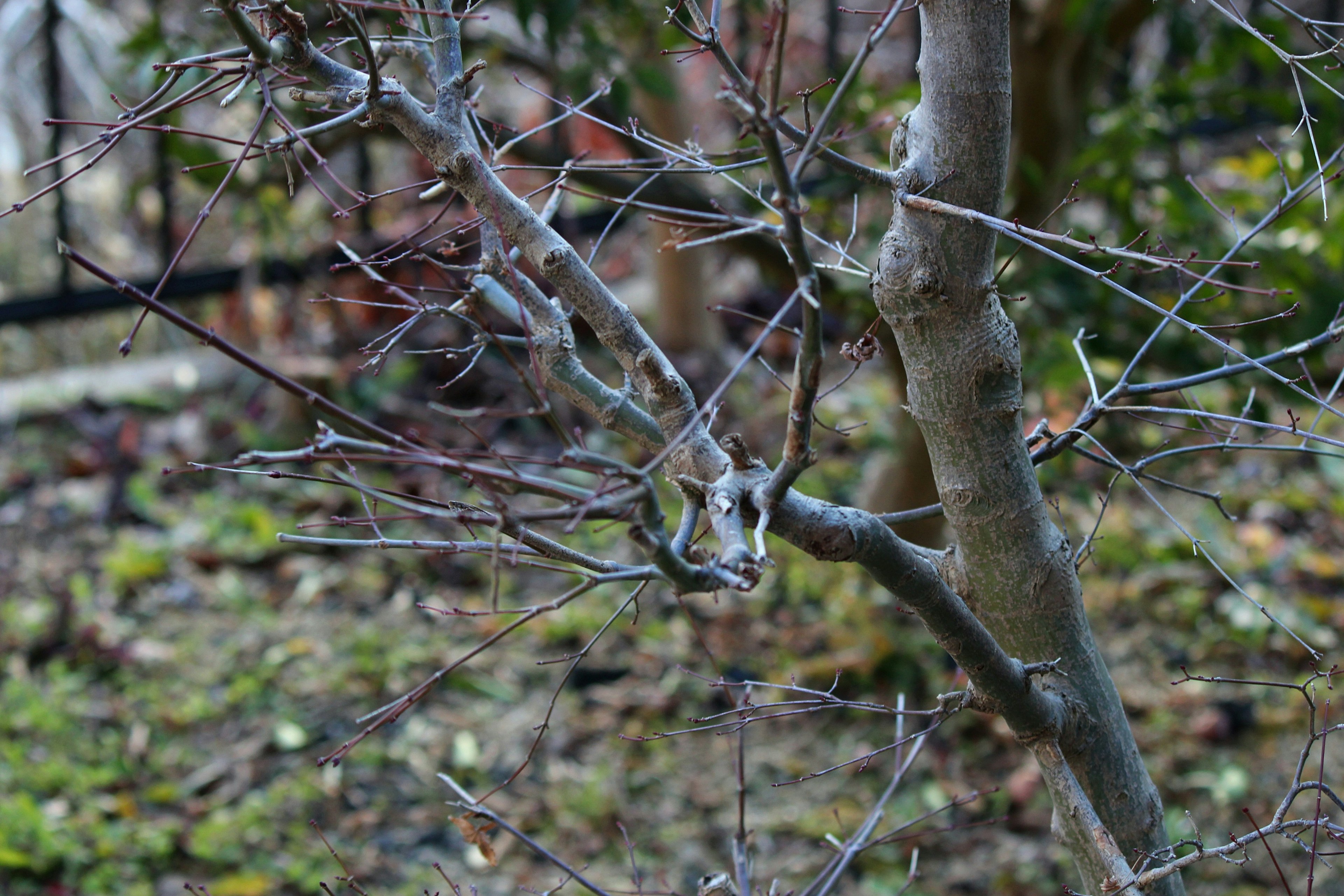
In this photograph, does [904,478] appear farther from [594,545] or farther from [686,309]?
[686,309]

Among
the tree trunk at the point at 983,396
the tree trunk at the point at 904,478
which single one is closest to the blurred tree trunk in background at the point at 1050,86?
the tree trunk at the point at 904,478

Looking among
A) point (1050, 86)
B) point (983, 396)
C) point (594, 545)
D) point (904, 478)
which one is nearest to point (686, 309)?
point (594, 545)

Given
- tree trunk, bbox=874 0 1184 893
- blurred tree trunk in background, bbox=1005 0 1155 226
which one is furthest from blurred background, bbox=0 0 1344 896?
tree trunk, bbox=874 0 1184 893

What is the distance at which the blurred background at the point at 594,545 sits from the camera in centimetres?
217

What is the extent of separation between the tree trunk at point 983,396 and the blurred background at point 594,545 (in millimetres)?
366

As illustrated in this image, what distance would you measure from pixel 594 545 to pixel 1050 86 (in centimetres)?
167

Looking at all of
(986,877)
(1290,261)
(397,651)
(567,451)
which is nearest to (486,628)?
(397,651)

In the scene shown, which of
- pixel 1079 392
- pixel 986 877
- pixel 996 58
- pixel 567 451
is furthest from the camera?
pixel 1079 392

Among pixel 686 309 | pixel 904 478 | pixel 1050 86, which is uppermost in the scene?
pixel 1050 86

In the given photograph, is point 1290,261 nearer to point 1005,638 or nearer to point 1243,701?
point 1243,701

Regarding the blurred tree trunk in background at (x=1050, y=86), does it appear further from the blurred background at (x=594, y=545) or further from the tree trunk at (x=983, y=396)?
the tree trunk at (x=983, y=396)

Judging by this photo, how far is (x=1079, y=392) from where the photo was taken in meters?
2.68

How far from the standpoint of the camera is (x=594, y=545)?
3.04 metres

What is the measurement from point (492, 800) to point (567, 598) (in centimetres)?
181
